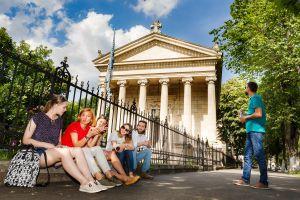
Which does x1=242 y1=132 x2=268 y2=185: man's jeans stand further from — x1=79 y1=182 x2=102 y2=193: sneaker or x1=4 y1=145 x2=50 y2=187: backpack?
x1=4 y1=145 x2=50 y2=187: backpack

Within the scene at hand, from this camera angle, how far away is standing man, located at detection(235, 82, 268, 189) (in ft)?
17.8

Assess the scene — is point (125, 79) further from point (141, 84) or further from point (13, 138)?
point (13, 138)

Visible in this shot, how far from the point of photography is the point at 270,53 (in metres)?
17.2

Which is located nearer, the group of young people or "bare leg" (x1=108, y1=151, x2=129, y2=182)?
the group of young people

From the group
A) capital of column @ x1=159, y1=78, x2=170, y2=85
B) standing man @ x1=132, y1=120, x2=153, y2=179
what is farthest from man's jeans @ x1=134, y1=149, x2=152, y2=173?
capital of column @ x1=159, y1=78, x2=170, y2=85

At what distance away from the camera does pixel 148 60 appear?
32.1m

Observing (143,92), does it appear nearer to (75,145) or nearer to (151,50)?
(151,50)

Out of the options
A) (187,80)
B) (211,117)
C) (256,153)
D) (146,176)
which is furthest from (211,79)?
(256,153)

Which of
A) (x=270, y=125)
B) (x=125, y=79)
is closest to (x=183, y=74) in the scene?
(x=125, y=79)

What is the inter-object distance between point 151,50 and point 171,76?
4.26 metres

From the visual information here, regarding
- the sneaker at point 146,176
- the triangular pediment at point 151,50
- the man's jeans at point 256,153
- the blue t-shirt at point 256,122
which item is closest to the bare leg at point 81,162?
the sneaker at point 146,176

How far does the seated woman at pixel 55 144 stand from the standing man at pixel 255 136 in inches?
119

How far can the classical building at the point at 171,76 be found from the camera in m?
30.0

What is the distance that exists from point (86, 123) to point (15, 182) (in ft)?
4.62
